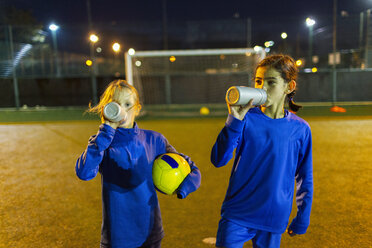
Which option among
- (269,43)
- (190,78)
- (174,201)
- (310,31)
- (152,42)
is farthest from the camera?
(152,42)

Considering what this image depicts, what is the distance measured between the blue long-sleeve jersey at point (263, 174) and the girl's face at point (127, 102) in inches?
23.6

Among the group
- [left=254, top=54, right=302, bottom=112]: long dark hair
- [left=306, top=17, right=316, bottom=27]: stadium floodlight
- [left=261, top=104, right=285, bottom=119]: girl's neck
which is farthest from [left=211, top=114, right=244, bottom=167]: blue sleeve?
[left=306, top=17, right=316, bottom=27]: stadium floodlight

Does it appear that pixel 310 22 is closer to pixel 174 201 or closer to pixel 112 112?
pixel 174 201

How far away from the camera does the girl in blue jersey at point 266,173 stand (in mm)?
1944

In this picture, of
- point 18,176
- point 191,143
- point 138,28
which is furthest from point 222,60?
point 18,176

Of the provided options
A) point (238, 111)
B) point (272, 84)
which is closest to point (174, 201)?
point (272, 84)

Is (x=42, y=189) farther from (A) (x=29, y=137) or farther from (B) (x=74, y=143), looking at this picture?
(A) (x=29, y=137)

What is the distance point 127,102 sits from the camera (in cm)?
205

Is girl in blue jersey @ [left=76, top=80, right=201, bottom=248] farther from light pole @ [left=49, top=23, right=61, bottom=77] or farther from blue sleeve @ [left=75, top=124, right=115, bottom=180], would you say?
light pole @ [left=49, top=23, right=61, bottom=77]

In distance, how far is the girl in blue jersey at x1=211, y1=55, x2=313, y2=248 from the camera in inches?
76.5

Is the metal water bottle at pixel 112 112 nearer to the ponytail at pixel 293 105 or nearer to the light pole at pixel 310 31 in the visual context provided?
the ponytail at pixel 293 105

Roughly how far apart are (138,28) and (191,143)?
47.9 feet

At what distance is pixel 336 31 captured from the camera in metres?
18.5

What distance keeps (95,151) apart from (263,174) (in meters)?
1.03
